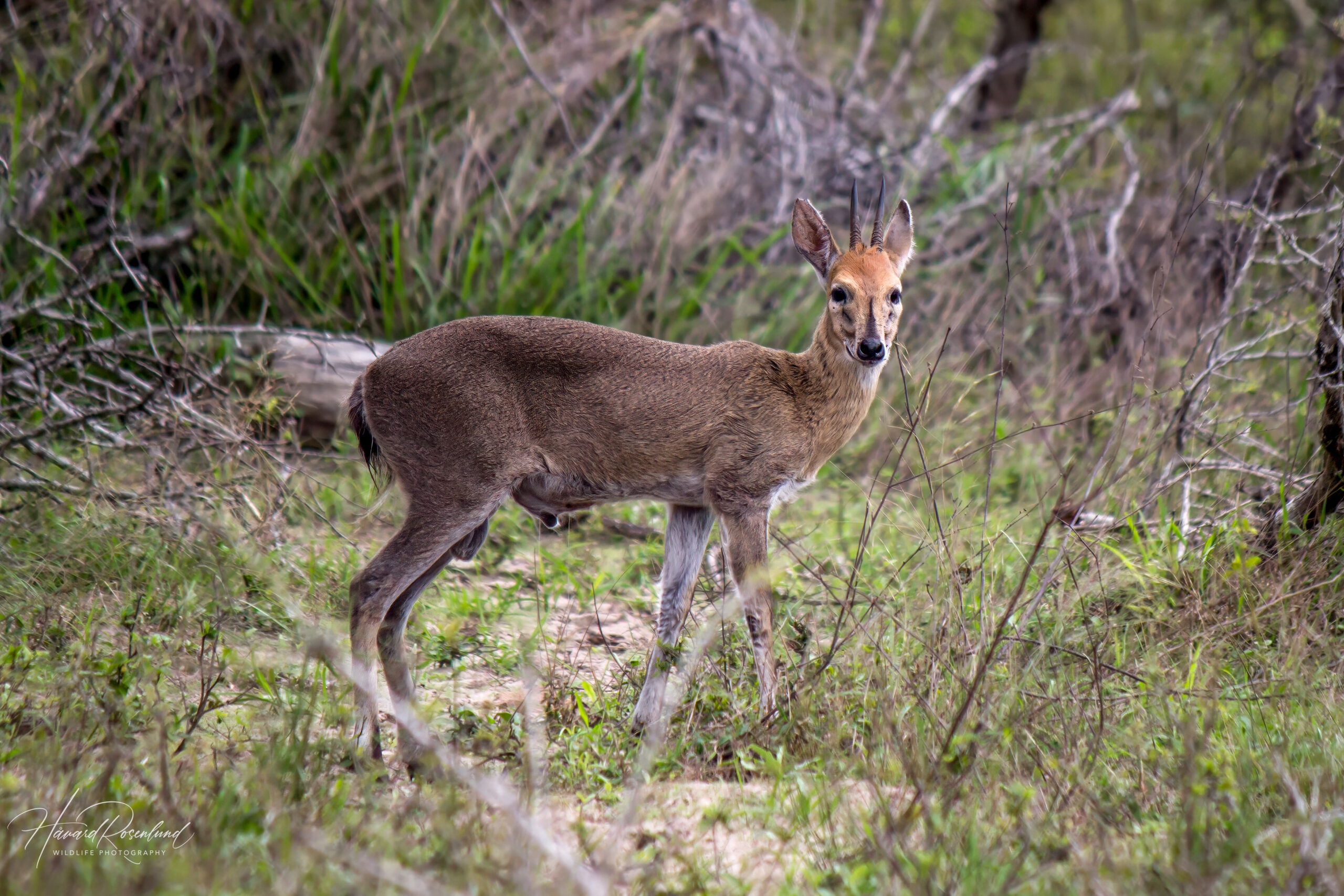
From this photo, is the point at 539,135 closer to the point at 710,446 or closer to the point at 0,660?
the point at 710,446

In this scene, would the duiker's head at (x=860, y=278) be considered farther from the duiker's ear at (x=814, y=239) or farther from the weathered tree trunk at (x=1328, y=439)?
the weathered tree trunk at (x=1328, y=439)

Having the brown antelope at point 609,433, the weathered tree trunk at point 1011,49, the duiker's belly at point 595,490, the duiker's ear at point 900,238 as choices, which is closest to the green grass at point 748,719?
the brown antelope at point 609,433

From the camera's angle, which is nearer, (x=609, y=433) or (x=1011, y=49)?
(x=609, y=433)

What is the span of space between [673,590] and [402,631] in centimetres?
107

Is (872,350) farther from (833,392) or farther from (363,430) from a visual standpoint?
(363,430)

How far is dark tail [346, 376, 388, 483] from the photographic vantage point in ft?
13.8

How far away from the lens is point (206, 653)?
422 centimetres

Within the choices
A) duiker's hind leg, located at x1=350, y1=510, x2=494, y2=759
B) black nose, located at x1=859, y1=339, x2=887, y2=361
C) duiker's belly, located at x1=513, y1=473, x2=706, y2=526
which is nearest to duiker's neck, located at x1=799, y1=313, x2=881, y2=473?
black nose, located at x1=859, y1=339, x2=887, y2=361

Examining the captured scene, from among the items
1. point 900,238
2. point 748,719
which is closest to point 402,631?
point 748,719

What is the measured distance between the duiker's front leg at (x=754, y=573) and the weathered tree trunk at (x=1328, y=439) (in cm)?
223

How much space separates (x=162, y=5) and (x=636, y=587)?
547 cm

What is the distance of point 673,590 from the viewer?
14.2 feet

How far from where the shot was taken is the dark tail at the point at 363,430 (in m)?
4.21

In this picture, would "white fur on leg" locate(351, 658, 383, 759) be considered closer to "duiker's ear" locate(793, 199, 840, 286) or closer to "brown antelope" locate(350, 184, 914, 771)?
"brown antelope" locate(350, 184, 914, 771)
